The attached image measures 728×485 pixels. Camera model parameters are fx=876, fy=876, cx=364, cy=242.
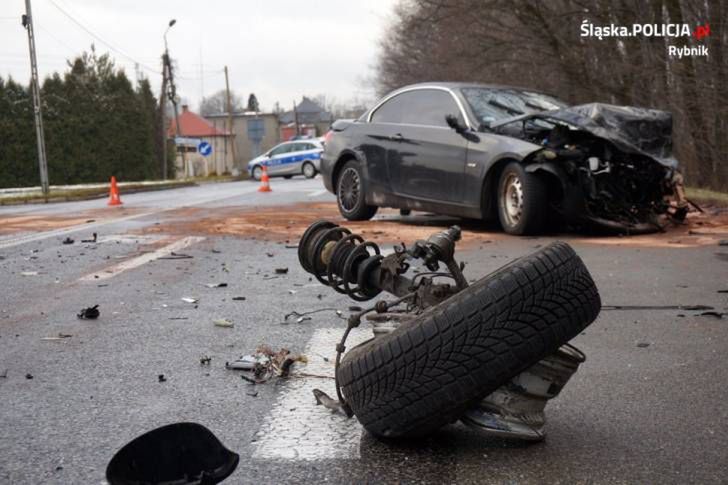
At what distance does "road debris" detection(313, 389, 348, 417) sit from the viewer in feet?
10.2

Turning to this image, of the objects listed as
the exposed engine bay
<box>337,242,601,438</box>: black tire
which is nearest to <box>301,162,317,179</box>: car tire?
the exposed engine bay

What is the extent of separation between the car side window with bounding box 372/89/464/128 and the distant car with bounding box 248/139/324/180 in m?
29.0

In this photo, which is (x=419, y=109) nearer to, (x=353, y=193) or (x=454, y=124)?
(x=454, y=124)

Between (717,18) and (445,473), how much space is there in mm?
14846

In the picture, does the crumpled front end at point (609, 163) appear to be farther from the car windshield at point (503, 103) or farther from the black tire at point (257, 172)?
the black tire at point (257, 172)

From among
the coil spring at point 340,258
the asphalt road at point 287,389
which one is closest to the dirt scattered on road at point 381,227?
the asphalt road at point 287,389

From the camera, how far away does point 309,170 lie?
40188 millimetres

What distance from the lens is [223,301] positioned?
5.51 meters

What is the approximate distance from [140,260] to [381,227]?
3556mm

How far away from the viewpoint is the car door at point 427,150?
9.42 metres

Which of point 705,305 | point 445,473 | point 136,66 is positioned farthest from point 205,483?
point 136,66

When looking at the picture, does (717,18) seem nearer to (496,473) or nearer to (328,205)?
(328,205)

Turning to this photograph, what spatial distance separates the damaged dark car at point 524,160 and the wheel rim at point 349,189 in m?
0.45

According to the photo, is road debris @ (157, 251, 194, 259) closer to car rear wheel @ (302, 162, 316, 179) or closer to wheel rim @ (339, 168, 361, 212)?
wheel rim @ (339, 168, 361, 212)
